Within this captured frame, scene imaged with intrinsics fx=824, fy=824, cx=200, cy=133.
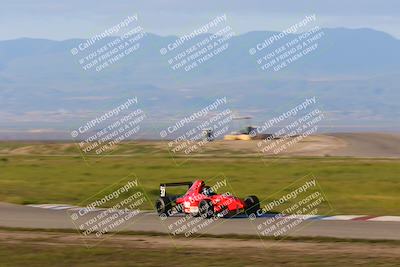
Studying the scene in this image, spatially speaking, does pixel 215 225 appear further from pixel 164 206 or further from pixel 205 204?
pixel 164 206

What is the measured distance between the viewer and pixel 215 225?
1093 inches

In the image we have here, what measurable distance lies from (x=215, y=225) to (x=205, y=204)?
1724mm

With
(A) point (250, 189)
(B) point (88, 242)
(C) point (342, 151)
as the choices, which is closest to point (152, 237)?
(B) point (88, 242)

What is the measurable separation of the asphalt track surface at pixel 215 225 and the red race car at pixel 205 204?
37 cm

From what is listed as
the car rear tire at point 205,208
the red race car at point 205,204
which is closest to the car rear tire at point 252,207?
the red race car at point 205,204

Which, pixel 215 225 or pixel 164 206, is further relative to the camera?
pixel 164 206

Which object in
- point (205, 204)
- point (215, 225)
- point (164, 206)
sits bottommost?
point (215, 225)

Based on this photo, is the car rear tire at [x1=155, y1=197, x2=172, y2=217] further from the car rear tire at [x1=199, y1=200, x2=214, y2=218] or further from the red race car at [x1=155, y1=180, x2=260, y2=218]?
the car rear tire at [x1=199, y1=200, x2=214, y2=218]

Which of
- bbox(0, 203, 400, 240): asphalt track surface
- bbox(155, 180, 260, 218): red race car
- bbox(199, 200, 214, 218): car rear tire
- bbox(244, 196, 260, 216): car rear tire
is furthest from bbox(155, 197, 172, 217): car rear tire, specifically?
bbox(244, 196, 260, 216): car rear tire

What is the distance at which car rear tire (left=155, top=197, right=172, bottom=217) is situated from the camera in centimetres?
3083

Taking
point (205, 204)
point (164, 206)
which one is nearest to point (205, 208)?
point (205, 204)

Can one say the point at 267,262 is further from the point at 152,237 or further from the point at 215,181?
the point at 215,181

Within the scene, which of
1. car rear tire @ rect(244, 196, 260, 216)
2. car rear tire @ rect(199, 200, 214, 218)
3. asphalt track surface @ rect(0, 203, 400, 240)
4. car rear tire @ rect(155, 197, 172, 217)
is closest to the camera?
asphalt track surface @ rect(0, 203, 400, 240)

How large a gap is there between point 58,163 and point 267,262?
48579mm
